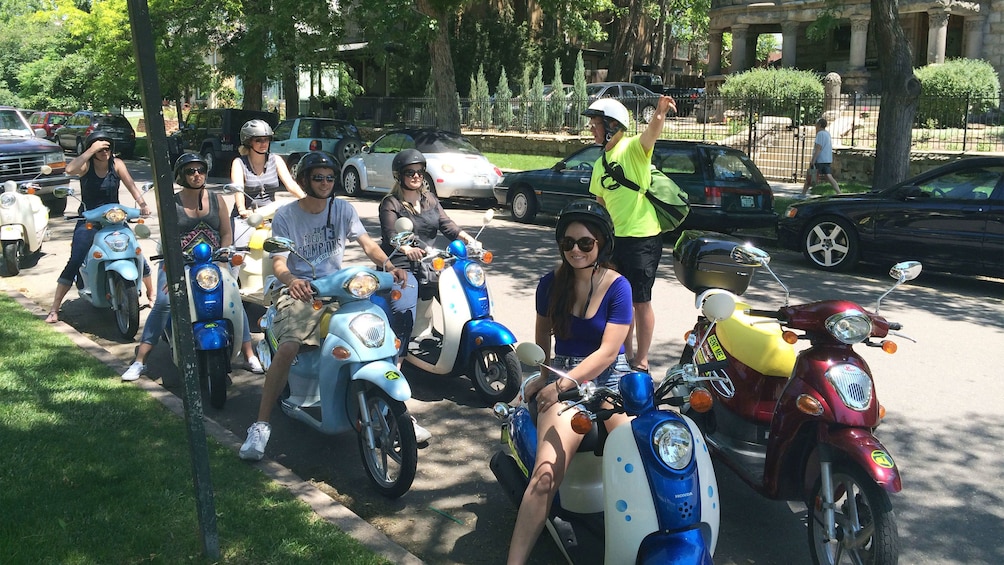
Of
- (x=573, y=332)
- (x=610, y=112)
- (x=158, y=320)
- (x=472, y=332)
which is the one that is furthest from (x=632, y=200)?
(x=158, y=320)

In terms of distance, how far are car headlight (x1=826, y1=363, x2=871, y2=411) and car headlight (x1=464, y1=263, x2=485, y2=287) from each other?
119 inches

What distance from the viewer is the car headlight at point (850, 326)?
3.97m

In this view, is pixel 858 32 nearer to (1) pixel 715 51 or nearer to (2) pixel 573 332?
(1) pixel 715 51

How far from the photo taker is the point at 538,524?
3.75 metres

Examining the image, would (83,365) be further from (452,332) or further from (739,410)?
(739,410)

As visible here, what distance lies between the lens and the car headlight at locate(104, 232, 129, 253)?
802 centimetres

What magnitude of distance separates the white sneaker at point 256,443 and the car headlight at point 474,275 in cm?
183

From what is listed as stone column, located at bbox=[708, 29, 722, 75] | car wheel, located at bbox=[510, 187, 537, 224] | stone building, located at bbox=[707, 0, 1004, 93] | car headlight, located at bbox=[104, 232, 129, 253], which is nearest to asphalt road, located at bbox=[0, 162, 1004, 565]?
car headlight, located at bbox=[104, 232, 129, 253]

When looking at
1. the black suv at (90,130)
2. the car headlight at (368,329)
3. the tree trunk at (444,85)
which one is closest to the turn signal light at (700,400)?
the car headlight at (368,329)

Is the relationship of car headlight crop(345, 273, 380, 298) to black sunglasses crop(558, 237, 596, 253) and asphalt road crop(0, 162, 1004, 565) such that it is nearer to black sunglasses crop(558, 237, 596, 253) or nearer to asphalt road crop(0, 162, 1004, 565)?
asphalt road crop(0, 162, 1004, 565)

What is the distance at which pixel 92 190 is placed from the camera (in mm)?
8570

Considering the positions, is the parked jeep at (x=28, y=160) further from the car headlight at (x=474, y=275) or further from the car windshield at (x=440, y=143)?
the car headlight at (x=474, y=275)

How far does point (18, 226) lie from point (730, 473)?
9.20 m

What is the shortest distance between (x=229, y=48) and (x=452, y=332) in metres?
28.1
